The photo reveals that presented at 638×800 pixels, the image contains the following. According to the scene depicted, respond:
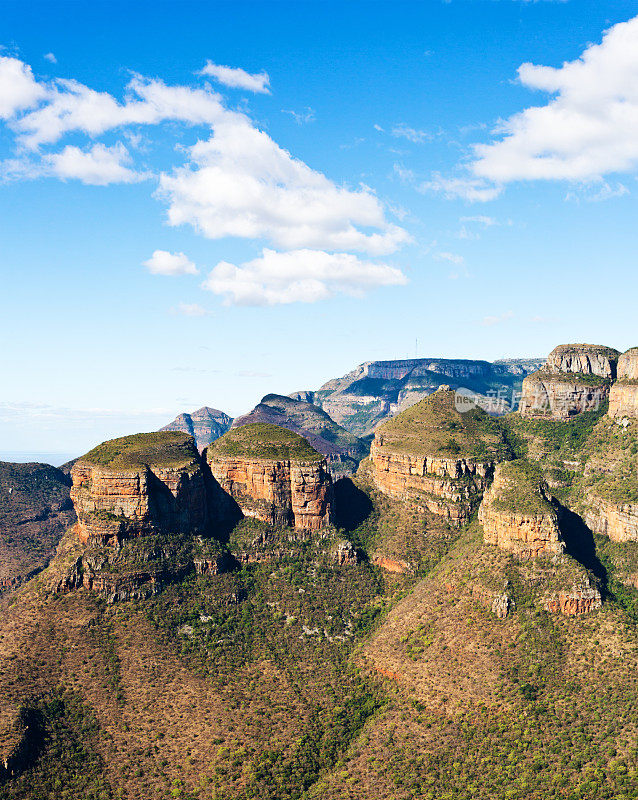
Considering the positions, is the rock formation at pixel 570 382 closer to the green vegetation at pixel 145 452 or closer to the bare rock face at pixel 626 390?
the bare rock face at pixel 626 390

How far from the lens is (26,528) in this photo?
185875 millimetres

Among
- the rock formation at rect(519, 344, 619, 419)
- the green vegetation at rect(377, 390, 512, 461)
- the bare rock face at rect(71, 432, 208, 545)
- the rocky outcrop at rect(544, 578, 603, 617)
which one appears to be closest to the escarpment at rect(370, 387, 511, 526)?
the green vegetation at rect(377, 390, 512, 461)

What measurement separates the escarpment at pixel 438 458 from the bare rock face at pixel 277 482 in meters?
16.7

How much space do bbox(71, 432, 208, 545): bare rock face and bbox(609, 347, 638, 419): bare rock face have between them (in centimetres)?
8589

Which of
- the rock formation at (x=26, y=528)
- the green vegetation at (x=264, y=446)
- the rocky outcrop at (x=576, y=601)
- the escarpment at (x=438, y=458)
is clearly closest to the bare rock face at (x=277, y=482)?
the green vegetation at (x=264, y=446)

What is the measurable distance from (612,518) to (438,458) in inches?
1303

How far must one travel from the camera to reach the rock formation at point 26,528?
170625 mm

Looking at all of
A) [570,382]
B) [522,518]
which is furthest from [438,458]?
[570,382]

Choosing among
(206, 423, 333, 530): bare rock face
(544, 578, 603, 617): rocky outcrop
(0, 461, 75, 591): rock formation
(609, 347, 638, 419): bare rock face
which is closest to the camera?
(544, 578, 603, 617): rocky outcrop

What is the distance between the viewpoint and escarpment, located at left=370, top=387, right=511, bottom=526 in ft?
452

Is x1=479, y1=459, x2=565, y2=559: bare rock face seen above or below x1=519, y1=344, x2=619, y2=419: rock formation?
below

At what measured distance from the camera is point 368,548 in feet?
446

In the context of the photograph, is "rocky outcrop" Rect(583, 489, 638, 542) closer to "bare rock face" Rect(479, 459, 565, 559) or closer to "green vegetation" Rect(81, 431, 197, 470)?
"bare rock face" Rect(479, 459, 565, 559)

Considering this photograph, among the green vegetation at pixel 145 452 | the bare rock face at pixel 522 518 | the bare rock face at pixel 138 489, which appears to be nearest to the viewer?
the bare rock face at pixel 522 518
